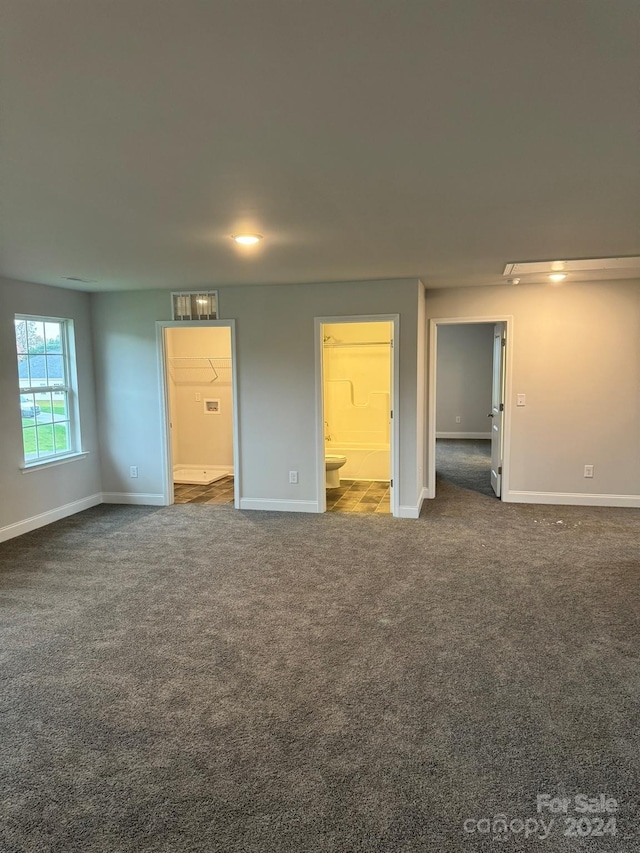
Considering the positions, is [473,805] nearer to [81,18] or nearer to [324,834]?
[324,834]

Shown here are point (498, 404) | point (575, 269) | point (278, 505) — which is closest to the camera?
point (575, 269)

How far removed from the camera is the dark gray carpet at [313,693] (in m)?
1.91

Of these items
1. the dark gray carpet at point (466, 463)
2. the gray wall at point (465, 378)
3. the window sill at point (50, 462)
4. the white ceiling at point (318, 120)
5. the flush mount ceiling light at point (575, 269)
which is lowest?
the dark gray carpet at point (466, 463)

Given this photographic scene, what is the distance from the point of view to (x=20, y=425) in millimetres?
5199

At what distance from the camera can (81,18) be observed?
1245 millimetres

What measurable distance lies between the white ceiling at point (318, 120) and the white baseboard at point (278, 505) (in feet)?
9.91

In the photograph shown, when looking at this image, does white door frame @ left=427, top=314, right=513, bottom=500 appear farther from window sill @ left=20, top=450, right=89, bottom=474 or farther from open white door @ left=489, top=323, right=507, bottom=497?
window sill @ left=20, top=450, right=89, bottom=474

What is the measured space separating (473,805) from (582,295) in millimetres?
5138

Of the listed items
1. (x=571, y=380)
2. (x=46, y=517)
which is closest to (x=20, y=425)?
(x=46, y=517)

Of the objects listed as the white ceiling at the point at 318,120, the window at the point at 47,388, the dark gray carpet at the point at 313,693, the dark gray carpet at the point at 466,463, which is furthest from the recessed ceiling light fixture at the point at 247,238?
the dark gray carpet at the point at 466,463

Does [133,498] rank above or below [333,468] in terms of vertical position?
below

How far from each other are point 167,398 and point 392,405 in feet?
8.27

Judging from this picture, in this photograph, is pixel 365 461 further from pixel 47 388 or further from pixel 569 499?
pixel 47 388

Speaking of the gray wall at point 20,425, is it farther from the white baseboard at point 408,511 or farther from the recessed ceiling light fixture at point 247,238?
the white baseboard at point 408,511
